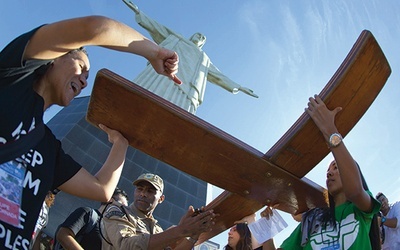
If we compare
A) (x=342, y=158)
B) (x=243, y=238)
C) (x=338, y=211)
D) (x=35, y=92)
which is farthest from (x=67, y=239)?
(x=342, y=158)

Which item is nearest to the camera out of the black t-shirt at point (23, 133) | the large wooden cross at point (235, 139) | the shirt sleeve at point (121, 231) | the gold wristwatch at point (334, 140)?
the black t-shirt at point (23, 133)

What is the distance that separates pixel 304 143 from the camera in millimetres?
2080

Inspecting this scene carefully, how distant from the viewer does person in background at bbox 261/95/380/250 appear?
1.99 metres

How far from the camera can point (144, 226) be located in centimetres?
282

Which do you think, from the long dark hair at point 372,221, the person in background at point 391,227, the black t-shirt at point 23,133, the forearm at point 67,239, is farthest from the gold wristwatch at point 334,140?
the person in background at point 391,227

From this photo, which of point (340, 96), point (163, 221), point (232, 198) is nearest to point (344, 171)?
point (340, 96)

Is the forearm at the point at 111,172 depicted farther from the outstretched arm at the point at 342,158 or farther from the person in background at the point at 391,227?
the person in background at the point at 391,227

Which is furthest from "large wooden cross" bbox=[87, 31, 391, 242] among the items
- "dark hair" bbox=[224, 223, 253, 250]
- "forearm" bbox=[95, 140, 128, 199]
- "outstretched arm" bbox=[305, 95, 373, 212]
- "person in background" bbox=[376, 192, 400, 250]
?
"person in background" bbox=[376, 192, 400, 250]

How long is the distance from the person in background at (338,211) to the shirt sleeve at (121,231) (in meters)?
0.97

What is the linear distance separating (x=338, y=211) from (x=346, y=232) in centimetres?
21

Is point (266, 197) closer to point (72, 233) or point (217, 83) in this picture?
point (72, 233)

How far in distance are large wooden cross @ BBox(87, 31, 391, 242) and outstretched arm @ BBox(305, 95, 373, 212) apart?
43mm

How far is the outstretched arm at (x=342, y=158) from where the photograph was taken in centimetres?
197

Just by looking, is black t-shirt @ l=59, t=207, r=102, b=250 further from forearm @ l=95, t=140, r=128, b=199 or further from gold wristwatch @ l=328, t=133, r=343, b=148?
gold wristwatch @ l=328, t=133, r=343, b=148
